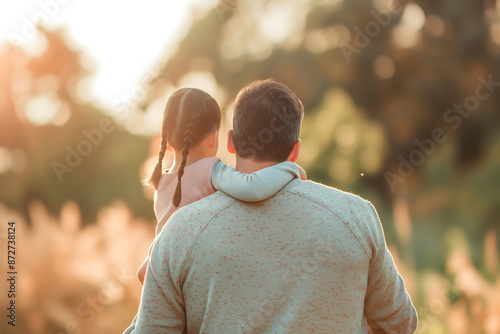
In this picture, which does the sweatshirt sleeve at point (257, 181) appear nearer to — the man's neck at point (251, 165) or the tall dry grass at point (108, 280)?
the man's neck at point (251, 165)

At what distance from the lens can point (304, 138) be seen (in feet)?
39.1

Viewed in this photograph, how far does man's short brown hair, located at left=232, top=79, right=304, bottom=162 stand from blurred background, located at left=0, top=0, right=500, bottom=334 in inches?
111

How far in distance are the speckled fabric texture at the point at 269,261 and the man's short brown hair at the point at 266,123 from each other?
131 millimetres

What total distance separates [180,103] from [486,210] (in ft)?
27.2

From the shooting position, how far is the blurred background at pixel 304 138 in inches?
190

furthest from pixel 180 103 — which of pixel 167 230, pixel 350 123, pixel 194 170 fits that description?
pixel 350 123

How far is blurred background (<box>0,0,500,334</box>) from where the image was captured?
4.82 meters

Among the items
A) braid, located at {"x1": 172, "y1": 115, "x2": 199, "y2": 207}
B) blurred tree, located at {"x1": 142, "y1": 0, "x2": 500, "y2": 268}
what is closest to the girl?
braid, located at {"x1": 172, "y1": 115, "x2": 199, "y2": 207}

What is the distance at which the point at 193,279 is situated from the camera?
1688 mm

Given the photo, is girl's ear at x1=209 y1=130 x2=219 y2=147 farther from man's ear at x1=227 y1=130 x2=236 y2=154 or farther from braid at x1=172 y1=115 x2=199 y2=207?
man's ear at x1=227 y1=130 x2=236 y2=154

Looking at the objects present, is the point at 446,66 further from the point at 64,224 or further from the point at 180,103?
the point at 180,103

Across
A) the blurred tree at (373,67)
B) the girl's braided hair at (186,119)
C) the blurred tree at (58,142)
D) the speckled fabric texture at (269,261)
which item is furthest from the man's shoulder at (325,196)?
the blurred tree at (373,67)

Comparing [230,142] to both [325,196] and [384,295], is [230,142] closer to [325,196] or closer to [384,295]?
[325,196]

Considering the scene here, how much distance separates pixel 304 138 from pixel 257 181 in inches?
407
